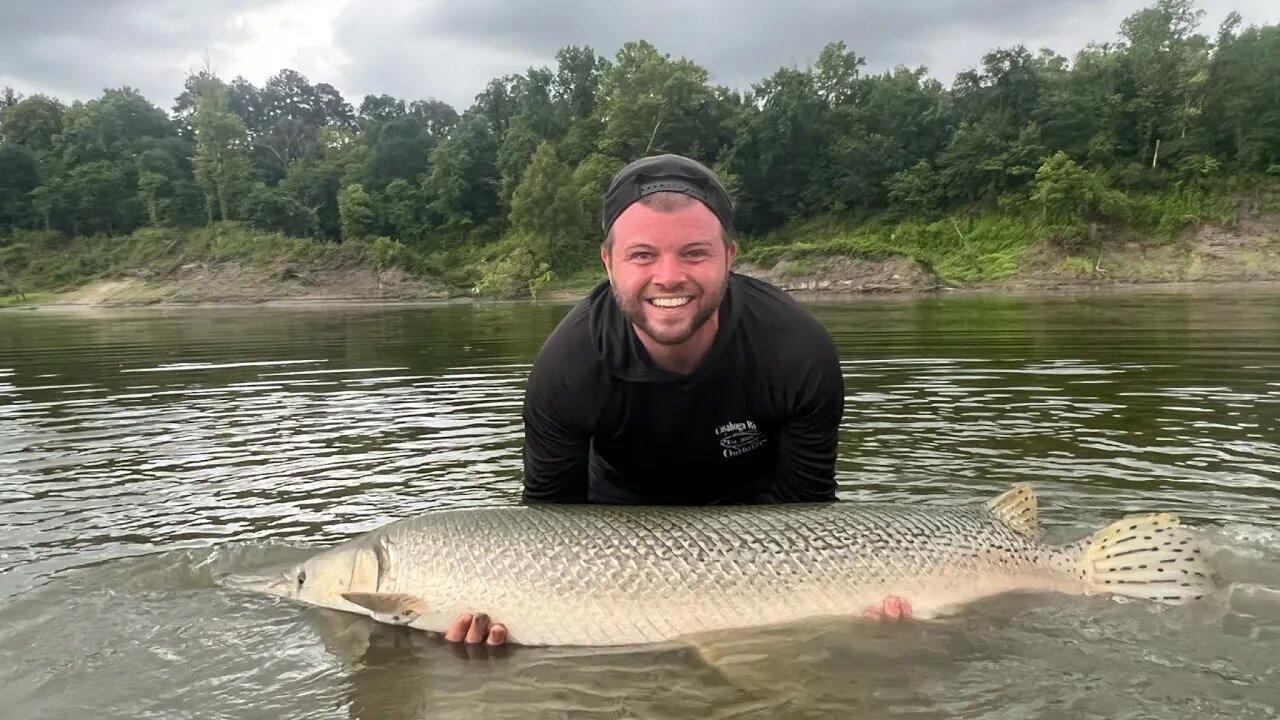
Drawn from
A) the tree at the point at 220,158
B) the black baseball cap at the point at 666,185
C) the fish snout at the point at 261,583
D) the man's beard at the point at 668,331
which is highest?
the tree at the point at 220,158

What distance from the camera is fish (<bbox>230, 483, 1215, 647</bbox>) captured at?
3842mm

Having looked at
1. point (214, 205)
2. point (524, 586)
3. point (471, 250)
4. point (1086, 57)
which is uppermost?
point (1086, 57)

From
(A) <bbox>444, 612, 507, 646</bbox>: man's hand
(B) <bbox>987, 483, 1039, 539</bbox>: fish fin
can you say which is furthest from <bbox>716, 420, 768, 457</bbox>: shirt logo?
(A) <bbox>444, 612, 507, 646</bbox>: man's hand

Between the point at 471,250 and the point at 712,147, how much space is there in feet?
64.6

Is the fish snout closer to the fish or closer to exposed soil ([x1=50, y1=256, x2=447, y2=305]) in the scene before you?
the fish

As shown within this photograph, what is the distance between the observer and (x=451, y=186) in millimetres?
65500

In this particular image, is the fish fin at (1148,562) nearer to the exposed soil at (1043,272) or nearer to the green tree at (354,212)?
the exposed soil at (1043,272)

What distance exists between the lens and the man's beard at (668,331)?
393 cm

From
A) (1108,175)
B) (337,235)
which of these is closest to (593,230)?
(337,235)

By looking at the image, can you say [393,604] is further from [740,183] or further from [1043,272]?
[740,183]

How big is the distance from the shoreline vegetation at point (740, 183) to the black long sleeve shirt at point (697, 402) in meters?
35.1

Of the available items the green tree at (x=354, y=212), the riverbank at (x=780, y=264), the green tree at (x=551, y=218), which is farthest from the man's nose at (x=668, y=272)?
the green tree at (x=354, y=212)

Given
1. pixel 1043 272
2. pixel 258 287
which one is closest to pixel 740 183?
pixel 1043 272

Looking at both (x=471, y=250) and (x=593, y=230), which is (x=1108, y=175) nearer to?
(x=593, y=230)
